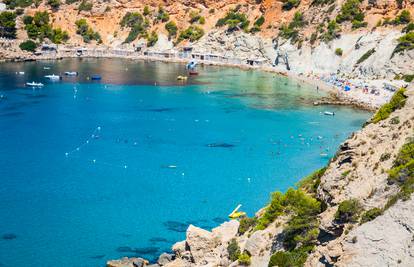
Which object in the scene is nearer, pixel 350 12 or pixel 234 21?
pixel 350 12

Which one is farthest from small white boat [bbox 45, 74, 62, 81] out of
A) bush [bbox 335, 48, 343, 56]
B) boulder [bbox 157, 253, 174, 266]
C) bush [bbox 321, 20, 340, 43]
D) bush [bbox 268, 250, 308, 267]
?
bush [bbox 268, 250, 308, 267]

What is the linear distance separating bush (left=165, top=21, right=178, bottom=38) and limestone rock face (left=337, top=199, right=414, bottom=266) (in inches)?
4403

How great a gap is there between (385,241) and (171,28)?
114m

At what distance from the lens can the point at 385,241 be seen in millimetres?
20500

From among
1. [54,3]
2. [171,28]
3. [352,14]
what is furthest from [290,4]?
[54,3]

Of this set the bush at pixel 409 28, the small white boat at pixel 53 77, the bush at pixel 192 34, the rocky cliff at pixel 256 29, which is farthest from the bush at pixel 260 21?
the small white boat at pixel 53 77

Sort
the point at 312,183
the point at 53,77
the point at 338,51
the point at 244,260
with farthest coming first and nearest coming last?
1. the point at 338,51
2. the point at 53,77
3. the point at 312,183
4. the point at 244,260

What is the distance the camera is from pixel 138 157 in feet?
189

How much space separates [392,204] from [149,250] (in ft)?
65.4

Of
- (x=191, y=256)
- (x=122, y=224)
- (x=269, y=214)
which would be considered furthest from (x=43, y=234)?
(x=269, y=214)

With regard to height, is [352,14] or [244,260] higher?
[352,14]

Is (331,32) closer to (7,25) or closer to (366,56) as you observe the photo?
(366,56)

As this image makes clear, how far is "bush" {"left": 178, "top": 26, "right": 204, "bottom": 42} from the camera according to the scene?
127m

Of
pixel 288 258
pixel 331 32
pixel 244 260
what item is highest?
pixel 331 32
